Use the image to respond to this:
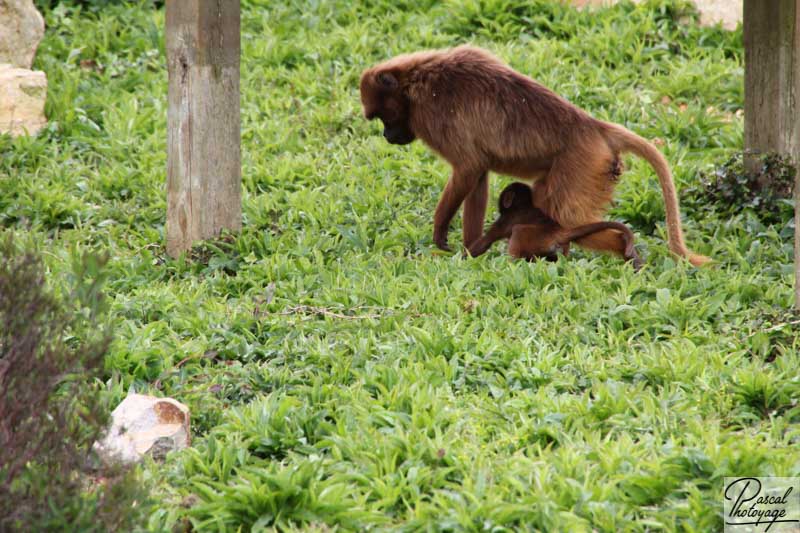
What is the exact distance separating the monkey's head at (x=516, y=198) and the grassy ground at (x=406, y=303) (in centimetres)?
38

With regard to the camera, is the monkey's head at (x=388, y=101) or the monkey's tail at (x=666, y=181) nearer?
the monkey's tail at (x=666, y=181)

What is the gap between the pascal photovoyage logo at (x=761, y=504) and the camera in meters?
3.44

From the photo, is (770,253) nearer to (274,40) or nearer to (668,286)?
(668,286)

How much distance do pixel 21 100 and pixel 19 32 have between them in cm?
82

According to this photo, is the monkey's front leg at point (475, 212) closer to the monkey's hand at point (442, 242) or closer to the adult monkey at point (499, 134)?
the adult monkey at point (499, 134)

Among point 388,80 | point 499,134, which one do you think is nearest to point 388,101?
point 388,80

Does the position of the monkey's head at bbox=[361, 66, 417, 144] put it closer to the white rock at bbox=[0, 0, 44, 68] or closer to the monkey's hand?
the monkey's hand

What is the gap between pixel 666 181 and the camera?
6008 mm

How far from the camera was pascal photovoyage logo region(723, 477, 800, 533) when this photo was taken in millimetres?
3443

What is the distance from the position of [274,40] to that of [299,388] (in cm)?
565

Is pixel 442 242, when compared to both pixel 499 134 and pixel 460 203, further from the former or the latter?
pixel 499 134

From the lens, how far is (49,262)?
616 centimetres

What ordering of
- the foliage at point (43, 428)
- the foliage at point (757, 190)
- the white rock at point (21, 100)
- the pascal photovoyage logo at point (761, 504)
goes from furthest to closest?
the white rock at point (21, 100) < the foliage at point (757, 190) < the pascal photovoyage logo at point (761, 504) < the foliage at point (43, 428)

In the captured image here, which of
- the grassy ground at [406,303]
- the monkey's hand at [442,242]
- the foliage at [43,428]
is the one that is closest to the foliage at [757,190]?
the grassy ground at [406,303]
